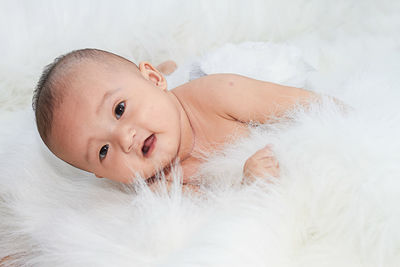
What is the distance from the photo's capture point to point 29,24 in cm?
132

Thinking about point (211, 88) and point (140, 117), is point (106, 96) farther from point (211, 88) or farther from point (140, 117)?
point (211, 88)

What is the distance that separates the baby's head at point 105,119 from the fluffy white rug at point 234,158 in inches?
2.9

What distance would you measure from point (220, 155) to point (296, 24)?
0.65 m

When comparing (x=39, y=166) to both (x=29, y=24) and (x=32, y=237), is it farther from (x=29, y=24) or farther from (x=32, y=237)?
(x=29, y=24)

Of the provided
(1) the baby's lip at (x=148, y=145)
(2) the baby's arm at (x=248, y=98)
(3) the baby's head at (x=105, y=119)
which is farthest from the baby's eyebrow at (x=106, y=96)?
(2) the baby's arm at (x=248, y=98)

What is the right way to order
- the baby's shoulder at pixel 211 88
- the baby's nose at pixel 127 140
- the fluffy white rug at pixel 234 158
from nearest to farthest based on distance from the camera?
the fluffy white rug at pixel 234 158
the baby's nose at pixel 127 140
the baby's shoulder at pixel 211 88

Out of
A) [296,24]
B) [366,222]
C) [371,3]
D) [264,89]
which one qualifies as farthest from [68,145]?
[371,3]

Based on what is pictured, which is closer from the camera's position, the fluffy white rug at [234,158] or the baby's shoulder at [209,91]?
the fluffy white rug at [234,158]

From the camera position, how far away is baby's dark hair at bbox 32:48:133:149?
835mm

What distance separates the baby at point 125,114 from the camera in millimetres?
822

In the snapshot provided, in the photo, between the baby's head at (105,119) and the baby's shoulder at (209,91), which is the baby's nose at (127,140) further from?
the baby's shoulder at (209,91)

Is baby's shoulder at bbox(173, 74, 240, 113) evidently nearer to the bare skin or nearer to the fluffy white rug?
the bare skin

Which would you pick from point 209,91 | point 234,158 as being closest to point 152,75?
point 209,91

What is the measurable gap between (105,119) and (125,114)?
0.13 feet
